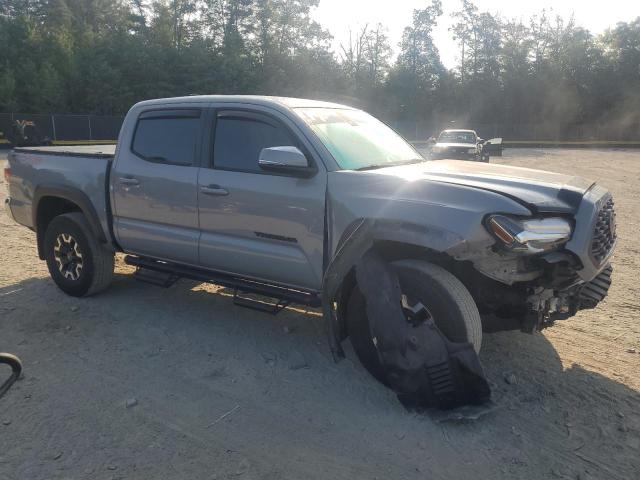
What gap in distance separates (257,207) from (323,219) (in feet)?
1.91

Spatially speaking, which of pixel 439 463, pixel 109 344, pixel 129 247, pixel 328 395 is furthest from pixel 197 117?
pixel 439 463

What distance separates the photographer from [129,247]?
527 centimetres

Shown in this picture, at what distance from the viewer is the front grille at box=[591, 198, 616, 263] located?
353 cm

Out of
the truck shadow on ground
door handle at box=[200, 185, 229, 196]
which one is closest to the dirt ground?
the truck shadow on ground

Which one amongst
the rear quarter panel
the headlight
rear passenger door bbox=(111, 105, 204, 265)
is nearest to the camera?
the headlight

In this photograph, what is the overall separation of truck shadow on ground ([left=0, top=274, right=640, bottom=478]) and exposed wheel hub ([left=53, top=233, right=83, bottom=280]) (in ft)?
1.06

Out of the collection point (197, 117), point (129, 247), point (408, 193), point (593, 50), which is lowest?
point (129, 247)

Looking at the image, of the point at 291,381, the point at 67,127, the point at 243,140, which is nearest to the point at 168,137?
the point at 243,140

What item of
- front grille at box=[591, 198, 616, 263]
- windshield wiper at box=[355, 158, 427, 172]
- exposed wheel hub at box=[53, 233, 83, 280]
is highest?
windshield wiper at box=[355, 158, 427, 172]

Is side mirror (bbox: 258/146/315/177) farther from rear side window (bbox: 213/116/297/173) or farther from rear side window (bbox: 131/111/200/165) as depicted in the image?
rear side window (bbox: 131/111/200/165)

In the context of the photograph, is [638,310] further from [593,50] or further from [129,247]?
[593,50]

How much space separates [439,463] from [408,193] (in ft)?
5.30

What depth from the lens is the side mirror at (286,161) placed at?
12.8ft

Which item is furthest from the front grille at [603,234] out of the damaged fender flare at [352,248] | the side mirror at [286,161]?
the side mirror at [286,161]
